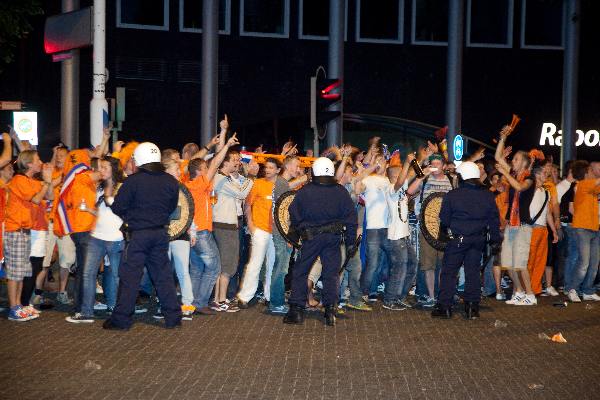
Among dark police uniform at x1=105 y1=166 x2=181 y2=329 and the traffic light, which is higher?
the traffic light

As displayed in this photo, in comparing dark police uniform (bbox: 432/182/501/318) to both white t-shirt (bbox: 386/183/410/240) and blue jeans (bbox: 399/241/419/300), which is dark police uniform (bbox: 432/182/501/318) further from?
blue jeans (bbox: 399/241/419/300)

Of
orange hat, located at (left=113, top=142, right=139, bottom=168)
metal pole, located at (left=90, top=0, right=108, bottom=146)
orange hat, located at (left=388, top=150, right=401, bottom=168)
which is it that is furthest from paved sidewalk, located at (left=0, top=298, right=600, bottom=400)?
metal pole, located at (left=90, top=0, right=108, bottom=146)

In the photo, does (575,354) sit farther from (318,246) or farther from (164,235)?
(164,235)

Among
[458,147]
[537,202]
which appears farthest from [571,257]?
[458,147]

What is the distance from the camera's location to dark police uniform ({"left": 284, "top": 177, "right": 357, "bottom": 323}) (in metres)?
12.1

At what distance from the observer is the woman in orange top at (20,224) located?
11.8 meters

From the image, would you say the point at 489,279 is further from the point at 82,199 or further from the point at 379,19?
the point at 379,19

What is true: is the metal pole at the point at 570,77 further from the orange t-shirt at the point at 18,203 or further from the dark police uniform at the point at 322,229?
the orange t-shirt at the point at 18,203

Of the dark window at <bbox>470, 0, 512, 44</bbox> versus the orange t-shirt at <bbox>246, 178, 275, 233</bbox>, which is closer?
the orange t-shirt at <bbox>246, 178, 275, 233</bbox>

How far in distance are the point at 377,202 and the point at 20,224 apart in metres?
4.52

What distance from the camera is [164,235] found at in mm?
11492

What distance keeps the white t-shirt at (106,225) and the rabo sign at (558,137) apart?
22.9m

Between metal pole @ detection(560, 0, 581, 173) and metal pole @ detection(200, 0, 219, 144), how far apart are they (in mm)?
9174

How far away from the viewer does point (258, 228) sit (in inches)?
515
